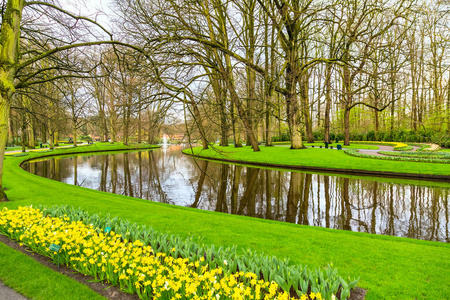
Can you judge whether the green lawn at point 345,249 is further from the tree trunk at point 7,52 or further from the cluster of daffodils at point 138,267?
the tree trunk at point 7,52

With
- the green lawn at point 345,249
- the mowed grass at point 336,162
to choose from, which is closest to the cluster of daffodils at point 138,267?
the green lawn at point 345,249

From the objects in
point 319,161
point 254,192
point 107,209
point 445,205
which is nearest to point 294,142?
point 319,161

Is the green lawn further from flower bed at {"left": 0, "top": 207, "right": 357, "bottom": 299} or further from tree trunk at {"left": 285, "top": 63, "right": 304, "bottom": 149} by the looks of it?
tree trunk at {"left": 285, "top": 63, "right": 304, "bottom": 149}

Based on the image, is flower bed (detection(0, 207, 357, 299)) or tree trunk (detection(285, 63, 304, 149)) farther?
tree trunk (detection(285, 63, 304, 149))

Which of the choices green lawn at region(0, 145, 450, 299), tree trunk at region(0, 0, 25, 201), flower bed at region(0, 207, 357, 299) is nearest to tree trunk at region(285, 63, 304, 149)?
green lawn at region(0, 145, 450, 299)

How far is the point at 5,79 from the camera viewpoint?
6156 millimetres

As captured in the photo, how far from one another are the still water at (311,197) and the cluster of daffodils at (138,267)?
167cm

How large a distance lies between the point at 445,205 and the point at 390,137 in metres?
26.1

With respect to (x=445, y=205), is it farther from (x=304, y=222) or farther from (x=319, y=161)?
(x=319, y=161)

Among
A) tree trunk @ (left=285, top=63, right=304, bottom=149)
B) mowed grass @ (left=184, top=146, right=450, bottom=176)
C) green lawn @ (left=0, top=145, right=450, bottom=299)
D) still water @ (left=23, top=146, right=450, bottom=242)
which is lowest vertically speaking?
still water @ (left=23, top=146, right=450, bottom=242)

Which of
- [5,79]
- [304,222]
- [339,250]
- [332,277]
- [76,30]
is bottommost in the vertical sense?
[304,222]

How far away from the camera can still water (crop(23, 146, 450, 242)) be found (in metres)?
6.33

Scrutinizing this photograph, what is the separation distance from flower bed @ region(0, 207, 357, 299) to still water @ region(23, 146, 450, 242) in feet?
4.96

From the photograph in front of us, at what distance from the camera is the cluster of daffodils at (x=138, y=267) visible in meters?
2.41
